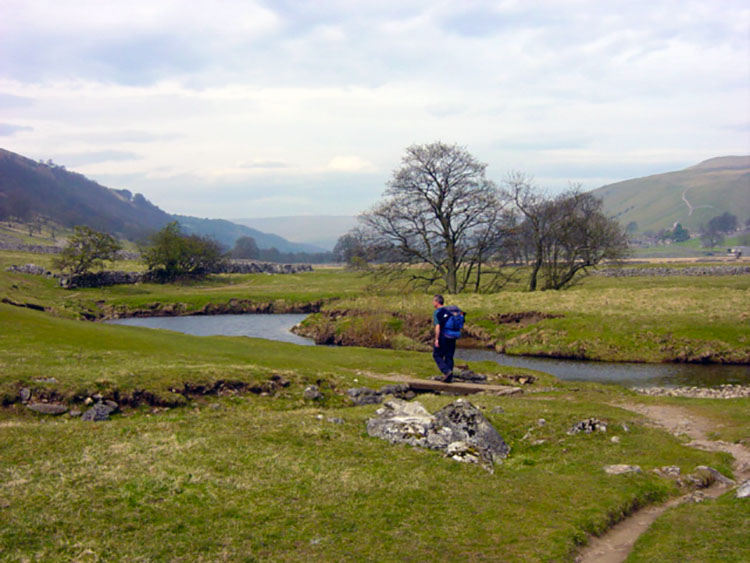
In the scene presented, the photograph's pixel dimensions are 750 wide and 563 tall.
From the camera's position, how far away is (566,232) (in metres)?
63.6

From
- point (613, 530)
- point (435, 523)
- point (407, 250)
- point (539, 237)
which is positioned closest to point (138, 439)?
point (435, 523)

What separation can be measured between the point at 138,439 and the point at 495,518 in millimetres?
7971

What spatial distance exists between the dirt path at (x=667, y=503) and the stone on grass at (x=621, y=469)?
113cm

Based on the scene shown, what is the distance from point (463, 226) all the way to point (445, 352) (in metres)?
42.6

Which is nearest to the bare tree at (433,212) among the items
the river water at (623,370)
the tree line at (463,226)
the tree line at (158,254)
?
the tree line at (463,226)

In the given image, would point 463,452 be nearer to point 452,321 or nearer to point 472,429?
point 472,429

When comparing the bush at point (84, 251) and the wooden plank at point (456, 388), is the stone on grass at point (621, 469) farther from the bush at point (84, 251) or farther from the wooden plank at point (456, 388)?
the bush at point (84, 251)

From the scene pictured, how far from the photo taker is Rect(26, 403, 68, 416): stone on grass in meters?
15.9

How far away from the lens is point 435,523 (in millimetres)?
9367

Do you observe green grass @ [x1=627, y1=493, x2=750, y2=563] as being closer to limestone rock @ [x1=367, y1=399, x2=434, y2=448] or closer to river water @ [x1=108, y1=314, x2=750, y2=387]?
limestone rock @ [x1=367, y1=399, x2=434, y2=448]

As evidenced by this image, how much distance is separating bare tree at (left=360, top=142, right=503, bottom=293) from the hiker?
38.4 m

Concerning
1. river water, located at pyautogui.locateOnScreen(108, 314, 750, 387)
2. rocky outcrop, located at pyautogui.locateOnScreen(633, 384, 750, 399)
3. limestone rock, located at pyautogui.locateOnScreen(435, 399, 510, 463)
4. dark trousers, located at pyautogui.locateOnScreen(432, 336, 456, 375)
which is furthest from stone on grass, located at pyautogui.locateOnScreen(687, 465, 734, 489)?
river water, located at pyautogui.locateOnScreen(108, 314, 750, 387)

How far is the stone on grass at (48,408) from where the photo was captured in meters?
15.9

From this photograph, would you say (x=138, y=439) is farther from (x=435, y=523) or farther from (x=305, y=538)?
(x=435, y=523)
